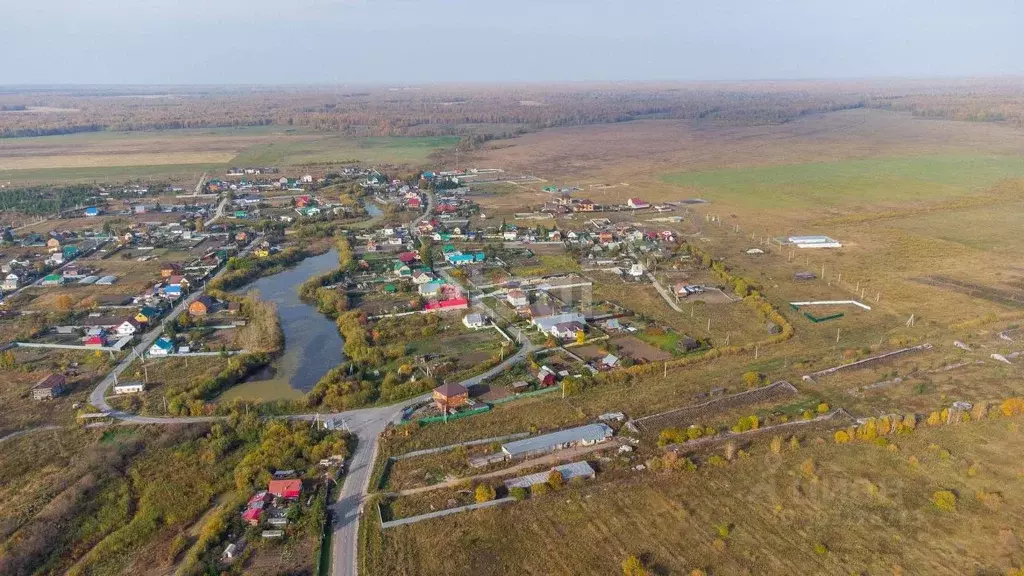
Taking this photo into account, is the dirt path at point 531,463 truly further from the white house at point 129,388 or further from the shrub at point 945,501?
the white house at point 129,388

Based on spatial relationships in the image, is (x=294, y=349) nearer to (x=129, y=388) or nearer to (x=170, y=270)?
(x=129, y=388)

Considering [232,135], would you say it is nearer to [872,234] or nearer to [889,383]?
[872,234]

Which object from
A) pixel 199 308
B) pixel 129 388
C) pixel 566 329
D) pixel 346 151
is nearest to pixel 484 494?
pixel 566 329

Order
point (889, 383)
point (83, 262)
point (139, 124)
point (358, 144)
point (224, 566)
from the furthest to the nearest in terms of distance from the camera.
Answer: point (139, 124), point (358, 144), point (83, 262), point (889, 383), point (224, 566)

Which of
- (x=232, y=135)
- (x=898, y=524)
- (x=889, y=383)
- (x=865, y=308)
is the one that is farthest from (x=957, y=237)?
(x=232, y=135)

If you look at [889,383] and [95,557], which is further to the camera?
[889,383]

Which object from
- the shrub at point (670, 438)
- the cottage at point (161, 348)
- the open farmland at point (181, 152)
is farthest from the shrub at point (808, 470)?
the open farmland at point (181, 152)
